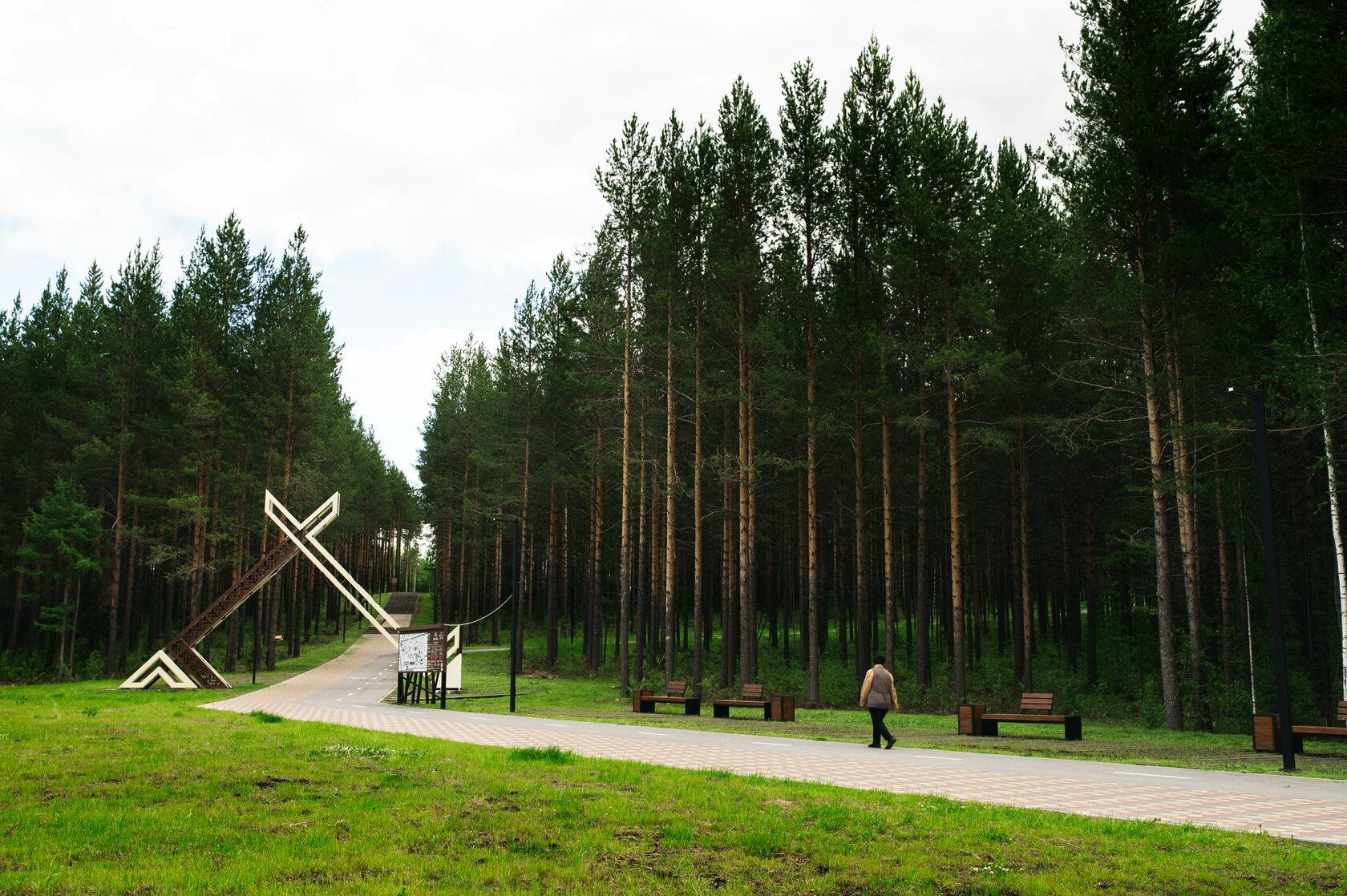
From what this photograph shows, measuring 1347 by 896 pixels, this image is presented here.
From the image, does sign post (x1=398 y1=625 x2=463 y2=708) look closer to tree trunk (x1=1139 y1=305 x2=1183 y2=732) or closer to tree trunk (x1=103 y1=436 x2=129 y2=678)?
tree trunk (x1=103 y1=436 x2=129 y2=678)

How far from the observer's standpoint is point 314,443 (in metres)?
40.6

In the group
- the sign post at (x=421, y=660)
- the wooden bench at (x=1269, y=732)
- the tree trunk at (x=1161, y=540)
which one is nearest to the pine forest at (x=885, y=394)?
the tree trunk at (x=1161, y=540)

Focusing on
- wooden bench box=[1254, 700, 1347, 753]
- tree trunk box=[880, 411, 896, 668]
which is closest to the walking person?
wooden bench box=[1254, 700, 1347, 753]

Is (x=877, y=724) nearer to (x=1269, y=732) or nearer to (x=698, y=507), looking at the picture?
(x=1269, y=732)

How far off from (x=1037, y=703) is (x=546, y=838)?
15.2 metres

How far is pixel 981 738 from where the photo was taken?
17.2m

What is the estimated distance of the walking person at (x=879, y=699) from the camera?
14992 millimetres

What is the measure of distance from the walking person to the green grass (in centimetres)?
575

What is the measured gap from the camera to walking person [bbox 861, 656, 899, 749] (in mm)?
14992

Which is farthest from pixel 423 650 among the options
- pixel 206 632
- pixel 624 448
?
pixel 206 632

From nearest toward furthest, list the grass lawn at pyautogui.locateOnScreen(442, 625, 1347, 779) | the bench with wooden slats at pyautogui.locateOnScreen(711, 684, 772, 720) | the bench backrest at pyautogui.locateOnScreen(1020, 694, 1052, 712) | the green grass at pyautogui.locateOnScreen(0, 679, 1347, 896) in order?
the green grass at pyautogui.locateOnScreen(0, 679, 1347, 896) < the grass lawn at pyautogui.locateOnScreen(442, 625, 1347, 779) < the bench backrest at pyautogui.locateOnScreen(1020, 694, 1052, 712) < the bench with wooden slats at pyautogui.locateOnScreen(711, 684, 772, 720)

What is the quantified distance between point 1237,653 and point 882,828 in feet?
79.6

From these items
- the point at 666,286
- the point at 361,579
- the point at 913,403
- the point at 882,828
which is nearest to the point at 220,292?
the point at 666,286

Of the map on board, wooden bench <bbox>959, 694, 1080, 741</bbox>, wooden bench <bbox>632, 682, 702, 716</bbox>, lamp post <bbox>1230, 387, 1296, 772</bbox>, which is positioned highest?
lamp post <bbox>1230, 387, 1296, 772</bbox>
